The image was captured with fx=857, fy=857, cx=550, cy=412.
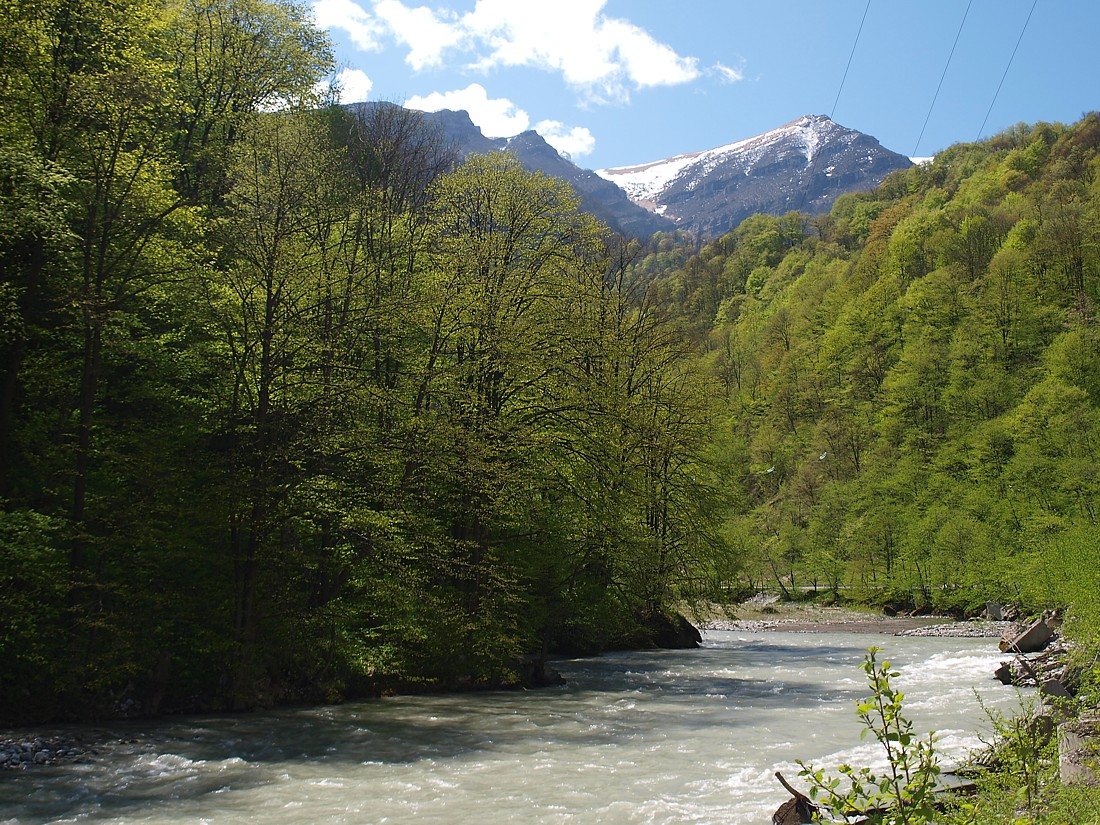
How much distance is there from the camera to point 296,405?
1817 cm

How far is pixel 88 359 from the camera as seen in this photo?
49.0ft

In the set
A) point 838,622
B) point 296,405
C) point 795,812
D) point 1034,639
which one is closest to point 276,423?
point 296,405

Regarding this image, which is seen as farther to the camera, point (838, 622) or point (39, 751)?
point (838, 622)

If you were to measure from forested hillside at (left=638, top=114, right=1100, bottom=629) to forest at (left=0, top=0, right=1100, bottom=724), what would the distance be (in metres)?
6.95

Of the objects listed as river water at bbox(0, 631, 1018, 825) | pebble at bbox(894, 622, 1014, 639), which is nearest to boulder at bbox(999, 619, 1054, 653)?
river water at bbox(0, 631, 1018, 825)

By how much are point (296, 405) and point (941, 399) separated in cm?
6383

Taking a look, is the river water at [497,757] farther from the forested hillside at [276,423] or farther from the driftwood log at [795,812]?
the forested hillside at [276,423]

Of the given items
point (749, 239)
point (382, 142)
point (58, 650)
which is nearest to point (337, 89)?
point (382, 142)

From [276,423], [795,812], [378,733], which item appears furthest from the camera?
[276,423]

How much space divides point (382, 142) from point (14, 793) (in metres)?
26.8

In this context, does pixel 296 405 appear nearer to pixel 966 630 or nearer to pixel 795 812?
pixel 795 812

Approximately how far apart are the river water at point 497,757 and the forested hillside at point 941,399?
6911 mm

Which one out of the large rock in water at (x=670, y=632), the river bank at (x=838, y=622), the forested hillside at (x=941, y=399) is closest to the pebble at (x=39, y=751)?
the forested hillside at (x=941, y=399)

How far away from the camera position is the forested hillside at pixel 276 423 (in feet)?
48.4
